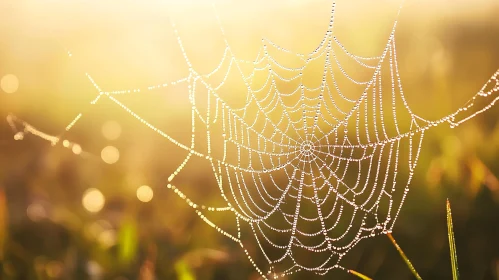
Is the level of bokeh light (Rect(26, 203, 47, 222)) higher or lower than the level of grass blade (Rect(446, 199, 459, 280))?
lower

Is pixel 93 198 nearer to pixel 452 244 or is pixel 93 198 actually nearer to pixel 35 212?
pixel 35 212

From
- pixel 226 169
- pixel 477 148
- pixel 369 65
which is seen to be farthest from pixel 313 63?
pixel 477 148

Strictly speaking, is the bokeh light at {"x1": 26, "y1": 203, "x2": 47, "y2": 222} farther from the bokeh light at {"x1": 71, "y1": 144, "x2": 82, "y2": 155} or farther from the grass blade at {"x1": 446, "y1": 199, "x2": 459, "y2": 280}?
the grass blade at {"x1": 446, "y1": 199, "x2": 459, "y2": 280}

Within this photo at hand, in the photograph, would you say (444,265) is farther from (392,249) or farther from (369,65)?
(369,65)

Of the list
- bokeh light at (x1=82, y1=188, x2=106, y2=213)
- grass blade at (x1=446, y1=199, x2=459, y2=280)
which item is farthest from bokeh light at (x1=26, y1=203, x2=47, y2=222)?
grass blade at (x1=446, y1=199, x2=459, y2=280)

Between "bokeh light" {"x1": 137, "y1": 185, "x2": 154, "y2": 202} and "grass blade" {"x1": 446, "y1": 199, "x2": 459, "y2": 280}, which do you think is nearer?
"grass blade" {"x1": 446, "y1": 199, "x2": 459, "y2": 280}

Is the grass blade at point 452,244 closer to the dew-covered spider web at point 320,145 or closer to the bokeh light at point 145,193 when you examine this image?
the dew-covered spider web at point 320,145
